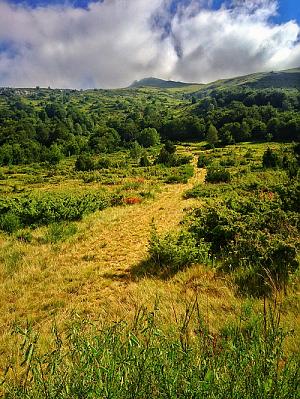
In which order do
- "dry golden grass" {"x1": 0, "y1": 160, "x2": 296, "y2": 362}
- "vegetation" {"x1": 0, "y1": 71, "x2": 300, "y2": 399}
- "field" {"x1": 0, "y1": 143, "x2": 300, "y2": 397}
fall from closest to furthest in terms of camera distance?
"vegetation" {"x1": 0, "y1": 71, "x2": 300, "y2": 399}
"field" {"x1": 0, "y1": 143, "x2": 300, "y2": 397}
"dry golden grass" {"x1": 0, "y1": 160, "x2": 296, "y2": 362}

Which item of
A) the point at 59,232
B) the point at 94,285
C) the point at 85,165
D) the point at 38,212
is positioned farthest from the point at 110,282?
the point at 85,165

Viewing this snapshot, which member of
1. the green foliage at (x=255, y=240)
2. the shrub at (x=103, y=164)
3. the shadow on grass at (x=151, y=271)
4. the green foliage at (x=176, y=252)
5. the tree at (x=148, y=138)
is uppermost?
the tree at (x=148, y=138)

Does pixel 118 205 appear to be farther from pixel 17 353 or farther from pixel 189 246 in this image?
pixel 17 353

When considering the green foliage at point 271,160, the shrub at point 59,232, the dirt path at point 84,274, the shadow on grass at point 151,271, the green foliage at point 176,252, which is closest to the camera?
the dirt path at point 84,274

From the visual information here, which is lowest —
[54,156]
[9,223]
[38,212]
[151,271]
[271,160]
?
[271,160]

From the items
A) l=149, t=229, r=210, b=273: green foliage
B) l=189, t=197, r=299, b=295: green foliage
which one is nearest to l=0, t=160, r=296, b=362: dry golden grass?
l=149, t=229, r=210, b=273: green foliage

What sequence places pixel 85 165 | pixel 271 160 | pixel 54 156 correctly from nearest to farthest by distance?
pixel 271 160
pixel 85 165
pixel 54 156

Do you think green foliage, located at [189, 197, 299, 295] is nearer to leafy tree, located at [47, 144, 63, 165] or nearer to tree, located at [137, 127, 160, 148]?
leafy tree, located at [47, 144, 63, 165]

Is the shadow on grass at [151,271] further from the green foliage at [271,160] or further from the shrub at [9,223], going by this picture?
the green foliage at [271,160]

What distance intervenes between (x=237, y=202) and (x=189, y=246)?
4234 millimetres

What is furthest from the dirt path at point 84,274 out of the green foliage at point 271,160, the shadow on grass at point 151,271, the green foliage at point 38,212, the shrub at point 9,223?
the green foliage at point 271,160

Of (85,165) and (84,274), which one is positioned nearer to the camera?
(84,274)

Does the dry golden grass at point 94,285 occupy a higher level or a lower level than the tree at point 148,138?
lower

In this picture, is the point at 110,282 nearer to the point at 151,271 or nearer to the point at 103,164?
the point at 151,271
